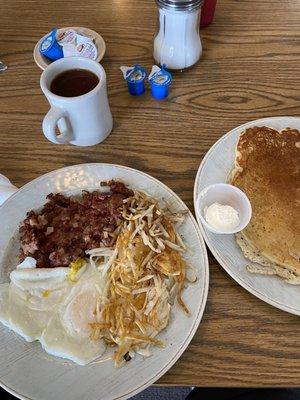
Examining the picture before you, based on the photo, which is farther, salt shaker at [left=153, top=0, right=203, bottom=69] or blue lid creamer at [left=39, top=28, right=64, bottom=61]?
blue lid creamer at [left=39, top=28, right=64, bottom=61]

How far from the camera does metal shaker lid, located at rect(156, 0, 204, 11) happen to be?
1.32 metres

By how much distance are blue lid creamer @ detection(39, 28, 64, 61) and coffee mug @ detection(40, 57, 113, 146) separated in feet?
0.91

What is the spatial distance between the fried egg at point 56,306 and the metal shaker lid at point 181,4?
92cm

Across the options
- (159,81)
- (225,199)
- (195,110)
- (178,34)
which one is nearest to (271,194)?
(225,199)

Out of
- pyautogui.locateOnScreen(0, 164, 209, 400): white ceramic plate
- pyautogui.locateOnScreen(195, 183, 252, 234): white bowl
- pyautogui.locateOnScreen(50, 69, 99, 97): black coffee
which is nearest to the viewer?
pyautogui.locateOnScreen(0, 164, 209, 400): white ceramic plate

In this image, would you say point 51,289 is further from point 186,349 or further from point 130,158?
point 130,158

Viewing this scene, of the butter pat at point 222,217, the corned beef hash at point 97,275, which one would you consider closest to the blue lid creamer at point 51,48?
the corned beef hash at point 97,275

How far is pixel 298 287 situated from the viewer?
1.07 metres

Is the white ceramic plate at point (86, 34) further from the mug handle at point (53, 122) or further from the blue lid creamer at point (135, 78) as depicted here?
the mug handle at point (53, 122)

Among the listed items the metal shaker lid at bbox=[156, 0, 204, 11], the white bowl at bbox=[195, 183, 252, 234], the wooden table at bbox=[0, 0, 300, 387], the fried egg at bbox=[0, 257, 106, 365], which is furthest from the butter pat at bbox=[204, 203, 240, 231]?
the metal shaker lid at bbox=[156, 0, 204, 11]

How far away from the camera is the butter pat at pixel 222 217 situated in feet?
3.64

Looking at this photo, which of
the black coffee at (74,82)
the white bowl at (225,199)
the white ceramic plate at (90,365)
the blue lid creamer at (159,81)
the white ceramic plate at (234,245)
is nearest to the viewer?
the white ceramic plate at (90,365)

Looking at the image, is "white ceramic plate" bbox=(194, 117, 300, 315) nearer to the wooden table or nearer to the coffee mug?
the wooden table

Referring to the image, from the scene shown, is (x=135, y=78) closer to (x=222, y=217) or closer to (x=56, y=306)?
(x=222, y=217)
